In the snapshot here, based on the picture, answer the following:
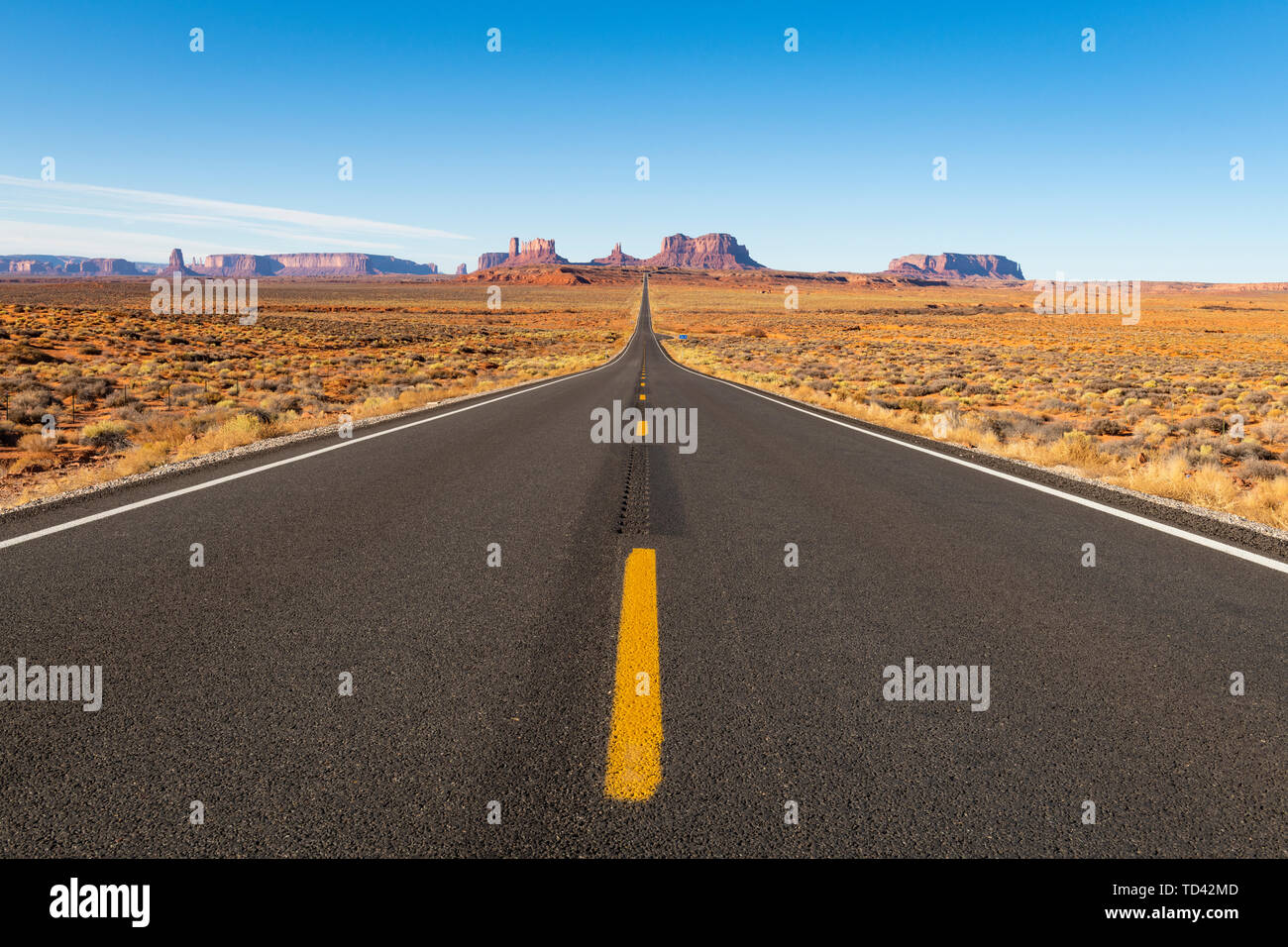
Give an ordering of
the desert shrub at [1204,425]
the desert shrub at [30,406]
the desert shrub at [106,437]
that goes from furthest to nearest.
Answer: the desert shrub at [1204,425]
the desert shrub at [30,406]
the desert shrub at [106,437]

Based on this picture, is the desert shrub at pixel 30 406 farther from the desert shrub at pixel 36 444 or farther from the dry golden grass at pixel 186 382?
the desert shrub at pixel 36 444

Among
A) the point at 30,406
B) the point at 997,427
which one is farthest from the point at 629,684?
the point at 30,406

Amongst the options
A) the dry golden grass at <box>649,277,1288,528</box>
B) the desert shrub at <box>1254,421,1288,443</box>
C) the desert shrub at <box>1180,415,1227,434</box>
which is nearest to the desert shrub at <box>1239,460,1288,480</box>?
the dry golden grass at <box>649,277,1288,528</box>

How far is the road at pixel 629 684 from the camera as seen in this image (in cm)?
217

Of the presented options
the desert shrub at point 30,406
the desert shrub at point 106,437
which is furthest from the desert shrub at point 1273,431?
the desert shrub at point 30,406

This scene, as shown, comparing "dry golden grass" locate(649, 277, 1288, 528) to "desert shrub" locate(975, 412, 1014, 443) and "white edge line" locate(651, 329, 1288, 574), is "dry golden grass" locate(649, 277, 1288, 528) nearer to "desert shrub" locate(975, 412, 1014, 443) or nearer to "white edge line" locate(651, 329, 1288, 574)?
"desert shrub" locate(975, 412, 1014, 443)

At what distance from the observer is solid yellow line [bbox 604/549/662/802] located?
234 cm

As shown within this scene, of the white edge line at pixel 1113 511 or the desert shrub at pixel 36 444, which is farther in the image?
the desert shrub at pixel 36 444

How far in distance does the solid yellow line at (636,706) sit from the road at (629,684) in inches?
0.6

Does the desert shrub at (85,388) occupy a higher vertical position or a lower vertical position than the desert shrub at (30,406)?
higher

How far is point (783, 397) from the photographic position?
1916 centimetres

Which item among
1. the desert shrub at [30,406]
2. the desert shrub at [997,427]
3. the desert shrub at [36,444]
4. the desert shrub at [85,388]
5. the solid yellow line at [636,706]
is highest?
the desert shrub at [85,388]

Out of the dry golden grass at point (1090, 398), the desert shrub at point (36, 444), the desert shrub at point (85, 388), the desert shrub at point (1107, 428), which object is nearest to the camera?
the dry golden grass at point (1090, 398)
